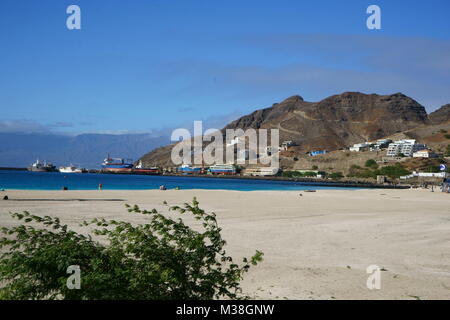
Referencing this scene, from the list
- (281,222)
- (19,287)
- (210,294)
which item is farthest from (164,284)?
(281,222)

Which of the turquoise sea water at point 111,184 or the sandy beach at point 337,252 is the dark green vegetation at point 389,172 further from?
the sandy beach at point 337,252

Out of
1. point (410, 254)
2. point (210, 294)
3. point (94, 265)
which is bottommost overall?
point (410, 254)

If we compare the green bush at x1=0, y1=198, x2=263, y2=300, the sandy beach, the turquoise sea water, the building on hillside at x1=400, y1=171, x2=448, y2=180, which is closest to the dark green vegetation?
the building on hillside at x1=400, y1=171, x2=448, y2=180

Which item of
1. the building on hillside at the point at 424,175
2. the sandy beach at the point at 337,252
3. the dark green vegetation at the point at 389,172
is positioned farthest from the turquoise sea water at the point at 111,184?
the sandy beach at the point at 337,252

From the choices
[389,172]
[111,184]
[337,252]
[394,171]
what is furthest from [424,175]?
[337,252]

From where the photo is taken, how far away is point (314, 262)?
45.1 ft

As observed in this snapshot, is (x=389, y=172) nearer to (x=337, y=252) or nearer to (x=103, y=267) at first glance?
(x=337, y=252)

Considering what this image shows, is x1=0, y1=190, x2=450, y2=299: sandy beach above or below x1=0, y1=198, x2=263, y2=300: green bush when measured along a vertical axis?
below

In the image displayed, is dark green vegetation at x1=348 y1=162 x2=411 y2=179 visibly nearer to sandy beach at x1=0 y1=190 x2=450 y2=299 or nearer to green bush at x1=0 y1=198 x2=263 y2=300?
sandy beach at x1=0 y1=190 x2=450 y2=299

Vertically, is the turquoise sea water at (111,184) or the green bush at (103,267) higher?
the green bush at (103,267)
